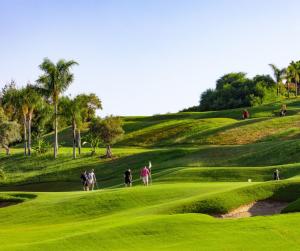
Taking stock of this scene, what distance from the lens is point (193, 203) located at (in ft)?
92.8

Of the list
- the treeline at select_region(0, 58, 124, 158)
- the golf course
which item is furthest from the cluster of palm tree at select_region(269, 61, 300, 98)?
the treeline at select_region(0, 58, 124, 158)

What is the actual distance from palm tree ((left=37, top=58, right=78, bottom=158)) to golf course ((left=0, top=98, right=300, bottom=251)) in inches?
327

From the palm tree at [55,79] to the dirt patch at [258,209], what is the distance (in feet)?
155

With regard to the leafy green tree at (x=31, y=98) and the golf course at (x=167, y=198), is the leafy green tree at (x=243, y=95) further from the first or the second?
the leafy green tree at (x=31, y=98)

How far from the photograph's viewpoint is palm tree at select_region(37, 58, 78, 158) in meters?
73.2

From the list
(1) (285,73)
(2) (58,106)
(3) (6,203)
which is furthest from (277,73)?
(3) (6,203)

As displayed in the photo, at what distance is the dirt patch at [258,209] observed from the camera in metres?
28.3

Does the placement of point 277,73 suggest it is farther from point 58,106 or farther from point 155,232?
point 155,232

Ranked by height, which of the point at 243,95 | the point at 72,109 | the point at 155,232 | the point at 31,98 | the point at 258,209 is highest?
the point at 243,95

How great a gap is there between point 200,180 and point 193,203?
15.7m

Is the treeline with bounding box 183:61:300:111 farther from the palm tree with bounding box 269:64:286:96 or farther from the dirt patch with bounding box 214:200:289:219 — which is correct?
the dirt patch with bounding box 214:200:289:219

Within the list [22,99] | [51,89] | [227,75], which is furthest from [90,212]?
[227,75]

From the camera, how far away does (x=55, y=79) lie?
7319cm

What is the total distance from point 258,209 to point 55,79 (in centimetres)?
4878
